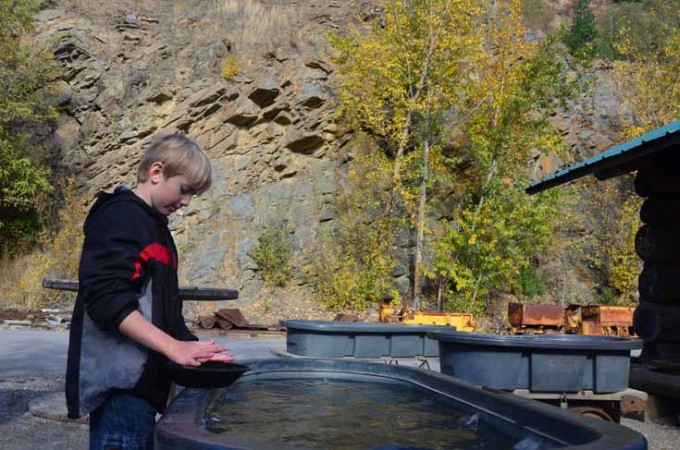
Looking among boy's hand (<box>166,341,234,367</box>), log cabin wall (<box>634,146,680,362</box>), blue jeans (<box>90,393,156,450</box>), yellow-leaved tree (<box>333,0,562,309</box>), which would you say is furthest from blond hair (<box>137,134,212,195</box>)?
yellow-leaved tree (<box>333,0,562,309</box>)

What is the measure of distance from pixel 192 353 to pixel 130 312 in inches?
10.0

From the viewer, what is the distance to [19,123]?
22.1 metres

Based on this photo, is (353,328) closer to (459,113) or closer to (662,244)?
(662,244)

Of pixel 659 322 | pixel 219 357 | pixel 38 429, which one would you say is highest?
pixel 219 357

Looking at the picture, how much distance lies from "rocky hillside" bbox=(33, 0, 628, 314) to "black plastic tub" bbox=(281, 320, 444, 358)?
13443mm

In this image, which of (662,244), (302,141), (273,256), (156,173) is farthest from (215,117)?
(156,173)

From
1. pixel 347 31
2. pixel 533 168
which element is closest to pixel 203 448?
pixel 533 168

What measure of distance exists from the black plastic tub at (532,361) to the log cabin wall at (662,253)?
9.61 ft

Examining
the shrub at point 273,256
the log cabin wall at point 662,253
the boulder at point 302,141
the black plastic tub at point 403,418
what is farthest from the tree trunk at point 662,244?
the boulder at point 302,141

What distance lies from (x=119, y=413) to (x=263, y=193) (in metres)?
21.2

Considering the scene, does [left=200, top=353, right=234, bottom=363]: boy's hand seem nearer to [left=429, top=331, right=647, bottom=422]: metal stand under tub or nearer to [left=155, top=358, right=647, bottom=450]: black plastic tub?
[left=155, top=358, right=647, bottom=450]: black plastic tub

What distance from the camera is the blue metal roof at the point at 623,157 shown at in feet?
22.7

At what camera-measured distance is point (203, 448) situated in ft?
6.02

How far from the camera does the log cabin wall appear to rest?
856 centimetres
